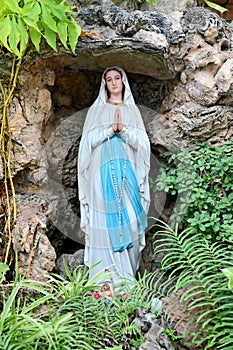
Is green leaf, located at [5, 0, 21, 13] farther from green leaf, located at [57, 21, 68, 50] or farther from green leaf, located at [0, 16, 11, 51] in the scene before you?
green leaf, located at [57, 21, 68, 50]

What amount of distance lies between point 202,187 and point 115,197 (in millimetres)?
593

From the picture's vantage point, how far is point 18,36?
10.2 feet

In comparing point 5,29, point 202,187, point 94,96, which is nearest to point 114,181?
point 202,187

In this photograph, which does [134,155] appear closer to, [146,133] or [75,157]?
[146,133]

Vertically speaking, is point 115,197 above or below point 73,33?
below

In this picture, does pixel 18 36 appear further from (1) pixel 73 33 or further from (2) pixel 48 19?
(1) pixel 73 33

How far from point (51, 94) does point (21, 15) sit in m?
0.99

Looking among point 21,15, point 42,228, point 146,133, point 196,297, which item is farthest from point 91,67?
point 196,297

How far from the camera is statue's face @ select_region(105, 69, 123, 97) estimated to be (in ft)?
12.4

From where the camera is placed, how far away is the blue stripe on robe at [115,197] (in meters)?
3.56

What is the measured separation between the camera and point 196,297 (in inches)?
103

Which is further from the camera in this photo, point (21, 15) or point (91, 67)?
point (91, 67)

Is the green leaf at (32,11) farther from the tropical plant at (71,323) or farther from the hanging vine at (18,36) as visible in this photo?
Answer: the tropical plant at (71,323)

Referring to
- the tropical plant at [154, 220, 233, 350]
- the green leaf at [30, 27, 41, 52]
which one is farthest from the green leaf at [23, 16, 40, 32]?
the tropical plant at [154, 220, 233, 350]
